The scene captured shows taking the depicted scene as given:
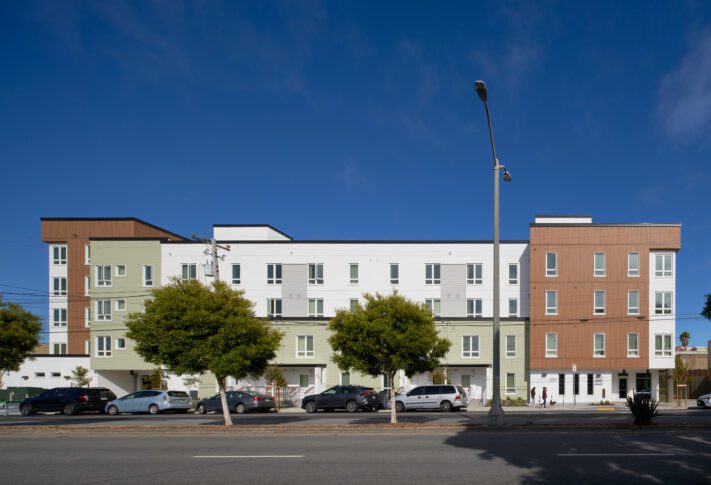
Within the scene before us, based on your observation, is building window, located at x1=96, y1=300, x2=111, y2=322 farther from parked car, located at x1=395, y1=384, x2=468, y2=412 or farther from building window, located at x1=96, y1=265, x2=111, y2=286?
parked car, located at x1=395, y1=384, x2=468, y2=412

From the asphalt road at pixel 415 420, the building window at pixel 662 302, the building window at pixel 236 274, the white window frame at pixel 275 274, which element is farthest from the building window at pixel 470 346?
the building window at pixel 236 274

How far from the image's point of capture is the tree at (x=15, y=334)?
24516 mm

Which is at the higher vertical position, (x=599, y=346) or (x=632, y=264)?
(x=632, y=264)

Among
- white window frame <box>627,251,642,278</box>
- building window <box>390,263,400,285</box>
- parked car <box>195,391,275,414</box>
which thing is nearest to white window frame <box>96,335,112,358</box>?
parked car <box>195,391,275,414</box>

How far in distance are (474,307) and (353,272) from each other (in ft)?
33.4

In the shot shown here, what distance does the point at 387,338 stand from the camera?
2277 centimetres

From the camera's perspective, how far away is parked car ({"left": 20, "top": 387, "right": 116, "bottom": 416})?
36281mm

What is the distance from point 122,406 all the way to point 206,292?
1828 cm

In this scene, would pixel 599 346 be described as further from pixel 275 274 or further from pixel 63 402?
pixel 63 402

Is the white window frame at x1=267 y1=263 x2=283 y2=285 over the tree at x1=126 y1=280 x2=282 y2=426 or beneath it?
over

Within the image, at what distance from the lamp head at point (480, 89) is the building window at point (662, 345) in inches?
1392

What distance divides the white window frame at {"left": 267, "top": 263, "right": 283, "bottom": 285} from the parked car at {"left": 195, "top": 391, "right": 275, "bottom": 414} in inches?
595

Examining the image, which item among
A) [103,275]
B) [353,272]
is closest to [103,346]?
[103,275]

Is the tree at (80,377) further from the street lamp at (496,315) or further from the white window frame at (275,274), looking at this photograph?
the street lamp at (496,315)
